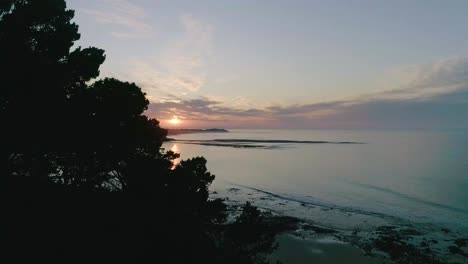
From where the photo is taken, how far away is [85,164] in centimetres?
2292

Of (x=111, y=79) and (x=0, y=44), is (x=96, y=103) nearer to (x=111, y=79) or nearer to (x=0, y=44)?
(x=111, y=79)

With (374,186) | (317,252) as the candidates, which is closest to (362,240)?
(317,252)

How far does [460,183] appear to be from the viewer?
69.8 meters

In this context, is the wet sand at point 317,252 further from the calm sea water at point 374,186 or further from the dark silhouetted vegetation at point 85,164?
the calm sea water at point 374,186

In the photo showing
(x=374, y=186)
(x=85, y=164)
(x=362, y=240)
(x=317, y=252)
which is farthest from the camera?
(x=374, y=186)

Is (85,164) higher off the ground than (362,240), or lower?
higher

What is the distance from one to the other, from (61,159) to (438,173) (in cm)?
8944

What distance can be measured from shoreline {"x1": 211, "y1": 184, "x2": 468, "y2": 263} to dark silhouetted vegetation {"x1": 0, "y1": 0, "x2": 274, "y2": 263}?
1159cm

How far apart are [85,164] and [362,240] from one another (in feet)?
86.4

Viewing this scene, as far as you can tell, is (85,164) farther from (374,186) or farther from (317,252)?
(374,186)

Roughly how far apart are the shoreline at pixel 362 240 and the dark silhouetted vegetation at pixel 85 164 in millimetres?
11591

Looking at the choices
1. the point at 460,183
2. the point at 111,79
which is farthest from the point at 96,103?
the point at 460,183

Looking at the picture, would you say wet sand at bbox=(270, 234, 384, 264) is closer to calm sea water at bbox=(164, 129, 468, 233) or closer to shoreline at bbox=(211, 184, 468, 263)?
shoreline at bbox=(211, 184, 468, 263)

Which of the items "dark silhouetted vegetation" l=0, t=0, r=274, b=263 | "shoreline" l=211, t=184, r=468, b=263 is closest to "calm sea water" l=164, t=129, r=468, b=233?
"shoreline" l=211, t=184, r=468, b=263
